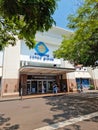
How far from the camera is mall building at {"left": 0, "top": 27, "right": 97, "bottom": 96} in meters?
25.1

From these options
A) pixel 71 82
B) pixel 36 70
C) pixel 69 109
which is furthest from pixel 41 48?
pixel 69 109

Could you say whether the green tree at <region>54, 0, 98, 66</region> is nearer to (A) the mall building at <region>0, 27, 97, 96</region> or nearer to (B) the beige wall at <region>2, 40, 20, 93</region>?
(A) the mall building at <region>0, 27, 97, 96</region>

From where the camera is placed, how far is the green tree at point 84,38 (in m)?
11.1

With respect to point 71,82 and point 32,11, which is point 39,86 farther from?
point 32,11

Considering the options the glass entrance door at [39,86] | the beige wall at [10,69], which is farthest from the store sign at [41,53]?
the glass entrance door at [39,86]

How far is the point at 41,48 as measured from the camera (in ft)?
97.9

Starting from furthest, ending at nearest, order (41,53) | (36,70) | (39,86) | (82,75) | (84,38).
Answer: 1. (82,75)
2. (41,53)
3. (39,86)
4. (36,70)
5. (84,38)

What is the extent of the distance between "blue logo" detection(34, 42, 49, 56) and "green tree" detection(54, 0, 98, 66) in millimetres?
10101

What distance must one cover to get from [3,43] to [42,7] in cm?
561

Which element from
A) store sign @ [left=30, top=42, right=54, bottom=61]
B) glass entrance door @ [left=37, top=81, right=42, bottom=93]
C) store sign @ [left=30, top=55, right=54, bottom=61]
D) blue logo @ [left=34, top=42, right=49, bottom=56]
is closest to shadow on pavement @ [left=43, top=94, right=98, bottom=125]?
glass entrance door @ [left=37, top=81, right=42, bottom=93]

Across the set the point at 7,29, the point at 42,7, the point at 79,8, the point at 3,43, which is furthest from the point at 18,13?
the point at 79,8

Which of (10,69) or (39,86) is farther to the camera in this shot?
(39,86)

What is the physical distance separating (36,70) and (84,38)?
545 inches

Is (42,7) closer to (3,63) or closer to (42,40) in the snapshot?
(3,63)
